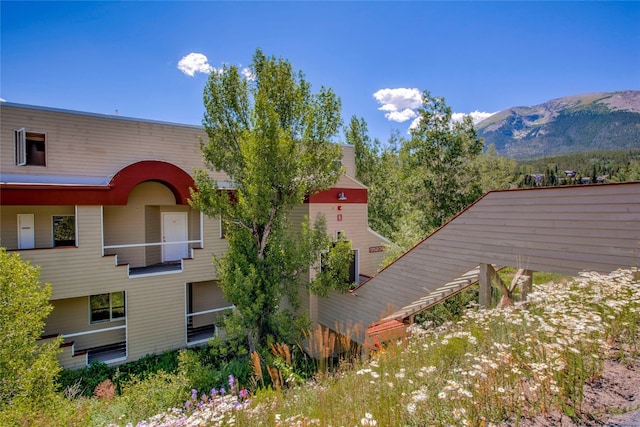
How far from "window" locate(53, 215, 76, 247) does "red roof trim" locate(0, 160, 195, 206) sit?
1.89 metres

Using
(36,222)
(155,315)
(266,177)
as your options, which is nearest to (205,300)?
(155,315)

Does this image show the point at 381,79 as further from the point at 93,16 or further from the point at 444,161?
the point at 93,16

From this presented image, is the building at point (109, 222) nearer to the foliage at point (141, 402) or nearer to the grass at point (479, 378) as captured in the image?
the foliage at point (141, 402)

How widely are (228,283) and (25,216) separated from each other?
7.90 m

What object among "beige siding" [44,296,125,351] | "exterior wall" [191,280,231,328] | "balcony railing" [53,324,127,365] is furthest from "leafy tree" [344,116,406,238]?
"beige siding" [44,296,125,351]

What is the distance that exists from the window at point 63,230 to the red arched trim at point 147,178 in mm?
2199

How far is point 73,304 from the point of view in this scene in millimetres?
11297

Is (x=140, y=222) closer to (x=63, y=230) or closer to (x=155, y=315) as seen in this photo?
(x=63, y=230)

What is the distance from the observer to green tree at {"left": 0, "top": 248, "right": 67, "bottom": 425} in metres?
6.01

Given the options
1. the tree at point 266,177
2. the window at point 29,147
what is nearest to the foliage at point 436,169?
the tree at point 266,177

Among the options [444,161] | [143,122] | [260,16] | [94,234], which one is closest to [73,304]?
[94,234]

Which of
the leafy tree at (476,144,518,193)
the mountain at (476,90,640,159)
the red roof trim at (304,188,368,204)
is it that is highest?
the mountain at (476,90,640,159)

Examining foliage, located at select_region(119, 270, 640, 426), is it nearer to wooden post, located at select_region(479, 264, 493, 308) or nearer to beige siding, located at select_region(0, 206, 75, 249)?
wooden post, located at select_region(479, 264, 493, 308)

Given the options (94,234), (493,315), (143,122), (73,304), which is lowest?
(73,304)
